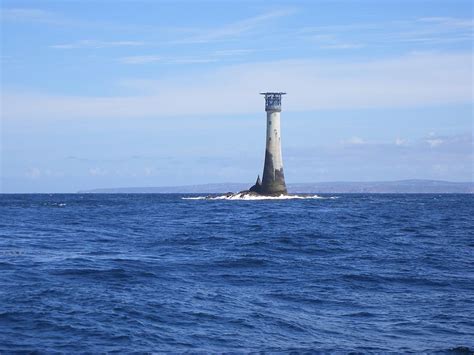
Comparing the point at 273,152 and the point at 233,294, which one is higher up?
the point at 273,152

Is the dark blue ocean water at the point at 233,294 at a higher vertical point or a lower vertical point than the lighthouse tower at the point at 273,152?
lower

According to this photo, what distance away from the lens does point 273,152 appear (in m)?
104

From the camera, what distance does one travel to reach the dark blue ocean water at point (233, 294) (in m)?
16.9

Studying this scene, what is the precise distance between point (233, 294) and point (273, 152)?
82.2 meters

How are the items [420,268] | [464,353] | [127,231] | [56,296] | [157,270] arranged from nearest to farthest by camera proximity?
[464,353] < [56,296] < [157,270] < [420,268] < [127,231]

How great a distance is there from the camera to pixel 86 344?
16047mm

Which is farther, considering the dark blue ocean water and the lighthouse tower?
the lighthouse tower

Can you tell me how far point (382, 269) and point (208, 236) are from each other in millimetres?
16413

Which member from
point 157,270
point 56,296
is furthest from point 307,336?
point 157,270

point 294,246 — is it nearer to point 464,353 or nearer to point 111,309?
point 111,309

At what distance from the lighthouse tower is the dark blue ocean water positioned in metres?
64.0

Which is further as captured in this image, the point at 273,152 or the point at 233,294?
the point at 273,152

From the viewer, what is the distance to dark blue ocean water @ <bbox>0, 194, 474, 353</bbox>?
16.9 m

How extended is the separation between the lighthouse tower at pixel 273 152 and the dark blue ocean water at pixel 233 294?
63985mm
